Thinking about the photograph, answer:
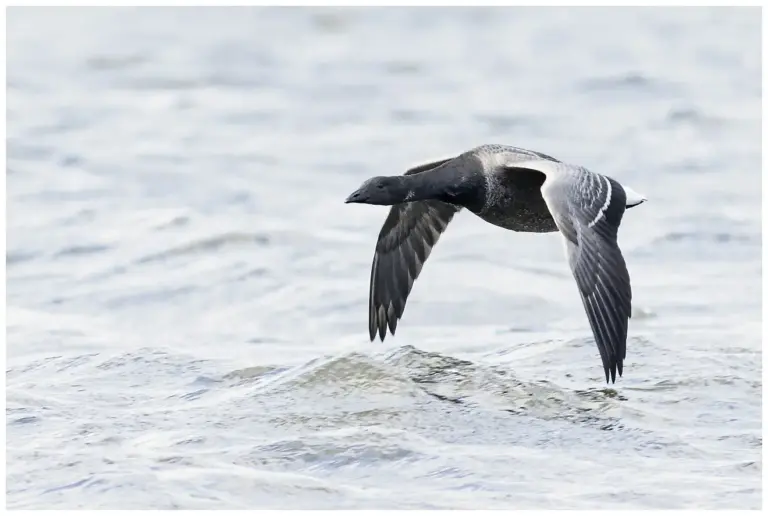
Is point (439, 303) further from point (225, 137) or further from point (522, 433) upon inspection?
point (225, 137)

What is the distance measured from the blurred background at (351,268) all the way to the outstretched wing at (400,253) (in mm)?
277

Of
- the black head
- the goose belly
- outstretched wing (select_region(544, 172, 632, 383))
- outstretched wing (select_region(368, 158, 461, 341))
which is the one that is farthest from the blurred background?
the black head

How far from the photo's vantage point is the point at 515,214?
32.3ft

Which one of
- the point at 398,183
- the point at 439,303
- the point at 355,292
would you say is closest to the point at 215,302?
the point at 355,292

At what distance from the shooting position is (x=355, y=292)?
39.2ft

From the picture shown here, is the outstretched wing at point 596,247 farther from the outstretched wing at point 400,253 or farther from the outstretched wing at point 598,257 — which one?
the outstretched wing at point 400,253

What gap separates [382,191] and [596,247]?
5.57 feet

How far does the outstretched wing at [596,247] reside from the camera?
8.25m

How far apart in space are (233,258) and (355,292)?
1.64 metres

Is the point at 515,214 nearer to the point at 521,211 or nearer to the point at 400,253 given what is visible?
the point at 521,211

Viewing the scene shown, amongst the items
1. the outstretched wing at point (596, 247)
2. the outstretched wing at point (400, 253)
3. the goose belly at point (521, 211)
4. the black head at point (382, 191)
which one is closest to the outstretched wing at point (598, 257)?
the outstretched wing at point (596, 247)

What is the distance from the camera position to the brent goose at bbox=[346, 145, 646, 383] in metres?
8.38

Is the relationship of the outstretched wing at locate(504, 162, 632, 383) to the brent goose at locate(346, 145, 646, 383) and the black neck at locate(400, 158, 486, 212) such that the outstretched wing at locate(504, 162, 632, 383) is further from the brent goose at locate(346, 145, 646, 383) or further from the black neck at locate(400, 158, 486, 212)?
the black neck at locate(400, 158, 486, 212)

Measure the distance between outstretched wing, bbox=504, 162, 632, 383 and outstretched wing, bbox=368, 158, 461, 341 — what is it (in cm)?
144
